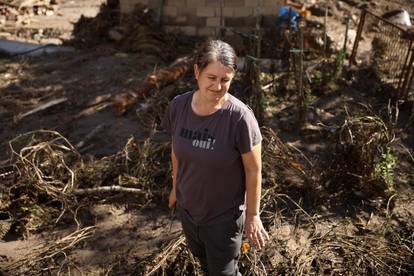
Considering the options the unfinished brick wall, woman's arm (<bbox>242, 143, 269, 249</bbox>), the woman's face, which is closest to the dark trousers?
woman's arm (<bbox>242, 143, 269, 249</bbox>)

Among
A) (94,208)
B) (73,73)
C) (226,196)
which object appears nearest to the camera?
(226,196)

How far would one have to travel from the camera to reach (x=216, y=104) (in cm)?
215

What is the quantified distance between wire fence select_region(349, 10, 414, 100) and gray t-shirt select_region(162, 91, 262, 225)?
15.8 ft

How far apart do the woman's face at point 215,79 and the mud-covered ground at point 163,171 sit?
68.2 inches

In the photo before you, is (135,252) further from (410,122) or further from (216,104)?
(410,122)

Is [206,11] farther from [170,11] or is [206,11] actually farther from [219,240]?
[219,240]

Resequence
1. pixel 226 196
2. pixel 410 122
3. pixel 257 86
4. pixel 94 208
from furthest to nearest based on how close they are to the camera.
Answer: pixel 410 122, pixel 257 86, pixel 94 208, pixel 226 196

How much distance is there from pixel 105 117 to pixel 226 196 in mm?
4187

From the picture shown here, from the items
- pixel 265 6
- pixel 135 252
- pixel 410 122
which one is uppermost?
pixel 265 6

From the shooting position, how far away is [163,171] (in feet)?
14.8

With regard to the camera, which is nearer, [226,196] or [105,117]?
[226,196]

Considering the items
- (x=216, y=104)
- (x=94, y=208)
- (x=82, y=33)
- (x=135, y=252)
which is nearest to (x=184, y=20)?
(x=82, y=33)

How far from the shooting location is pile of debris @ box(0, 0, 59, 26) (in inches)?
490

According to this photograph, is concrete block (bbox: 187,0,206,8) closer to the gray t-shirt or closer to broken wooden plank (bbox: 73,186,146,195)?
broken wooden plank (bbox: 73,186,146,195)
